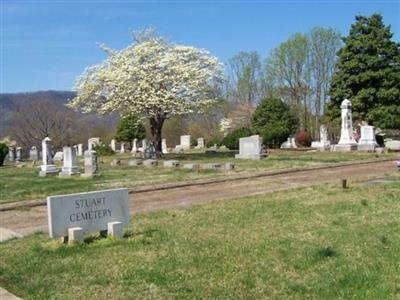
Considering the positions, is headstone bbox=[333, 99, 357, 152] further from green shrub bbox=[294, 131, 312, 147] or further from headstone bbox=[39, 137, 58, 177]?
headstone bbox=[39, 137, 58, 177]

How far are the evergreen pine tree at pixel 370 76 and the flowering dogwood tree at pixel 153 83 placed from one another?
11.6 meters

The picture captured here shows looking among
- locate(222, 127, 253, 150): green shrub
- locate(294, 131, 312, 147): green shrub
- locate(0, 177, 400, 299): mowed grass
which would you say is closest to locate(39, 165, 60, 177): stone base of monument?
locate(0, 177, 400, 299): mowed grass

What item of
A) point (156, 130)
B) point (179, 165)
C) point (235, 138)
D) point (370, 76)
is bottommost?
point (179, 165)

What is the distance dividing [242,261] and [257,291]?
1.12m

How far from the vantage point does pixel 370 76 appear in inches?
1612

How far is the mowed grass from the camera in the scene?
5.43 meters

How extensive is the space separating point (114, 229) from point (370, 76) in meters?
36.2

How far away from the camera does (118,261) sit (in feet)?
22.1

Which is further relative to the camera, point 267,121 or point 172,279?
point 267,121

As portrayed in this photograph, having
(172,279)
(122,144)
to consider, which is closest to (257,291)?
(172,279)

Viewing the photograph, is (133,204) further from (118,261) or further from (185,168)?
(185,168)

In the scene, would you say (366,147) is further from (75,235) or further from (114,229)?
(75,235)

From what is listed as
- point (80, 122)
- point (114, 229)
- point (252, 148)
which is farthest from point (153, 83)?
point (80, 122)

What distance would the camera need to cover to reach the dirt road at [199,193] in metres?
11.7
